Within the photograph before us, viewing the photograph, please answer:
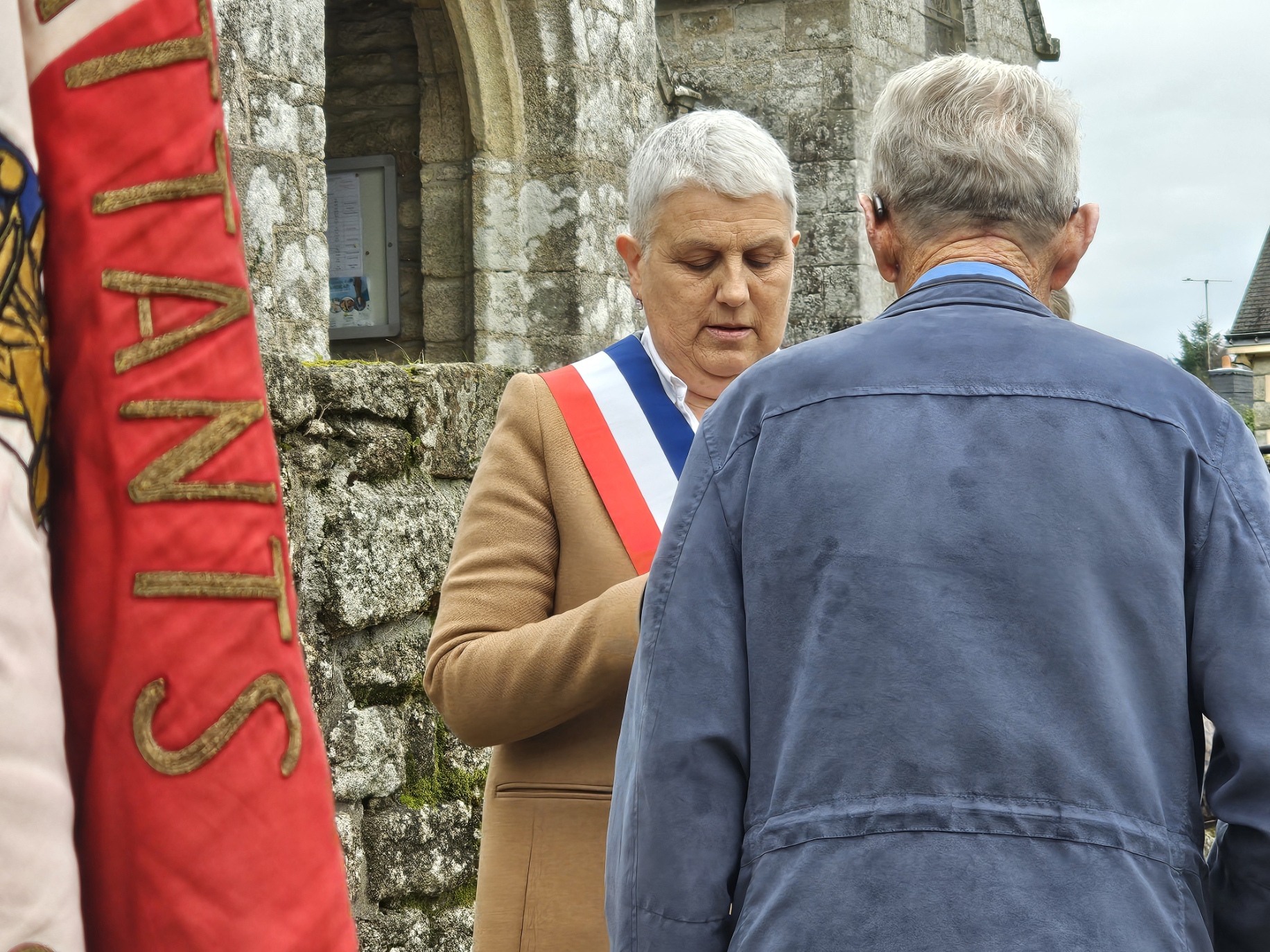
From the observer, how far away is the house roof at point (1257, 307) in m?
24.5

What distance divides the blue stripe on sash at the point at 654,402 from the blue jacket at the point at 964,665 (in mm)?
552

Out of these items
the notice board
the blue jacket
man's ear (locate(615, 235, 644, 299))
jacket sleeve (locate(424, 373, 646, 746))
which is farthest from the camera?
the notice board

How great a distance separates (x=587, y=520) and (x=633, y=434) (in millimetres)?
164

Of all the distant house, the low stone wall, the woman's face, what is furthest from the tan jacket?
the distant house

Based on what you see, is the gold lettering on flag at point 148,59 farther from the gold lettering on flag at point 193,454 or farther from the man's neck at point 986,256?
the man's neck at point 986,256

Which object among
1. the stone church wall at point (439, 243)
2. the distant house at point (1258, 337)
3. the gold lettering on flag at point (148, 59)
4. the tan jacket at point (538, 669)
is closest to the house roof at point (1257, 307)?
the distant house at point (1258, 337)

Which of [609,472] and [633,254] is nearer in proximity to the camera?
[609,472]

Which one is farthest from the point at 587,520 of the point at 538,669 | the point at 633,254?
the point at 633,254

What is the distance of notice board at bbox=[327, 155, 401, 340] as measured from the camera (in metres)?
6.64

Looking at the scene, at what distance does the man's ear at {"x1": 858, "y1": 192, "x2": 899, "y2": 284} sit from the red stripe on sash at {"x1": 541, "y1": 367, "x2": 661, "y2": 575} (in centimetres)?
50

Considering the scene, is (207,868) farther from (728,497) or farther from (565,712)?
(565,712)

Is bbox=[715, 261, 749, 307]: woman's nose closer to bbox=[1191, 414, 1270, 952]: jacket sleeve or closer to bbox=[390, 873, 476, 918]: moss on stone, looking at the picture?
bbox=[1191, 414, 1270, 952]: jacket sleeve

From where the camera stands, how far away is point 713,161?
1.98 metres

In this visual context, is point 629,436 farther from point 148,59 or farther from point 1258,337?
point 1258,337
